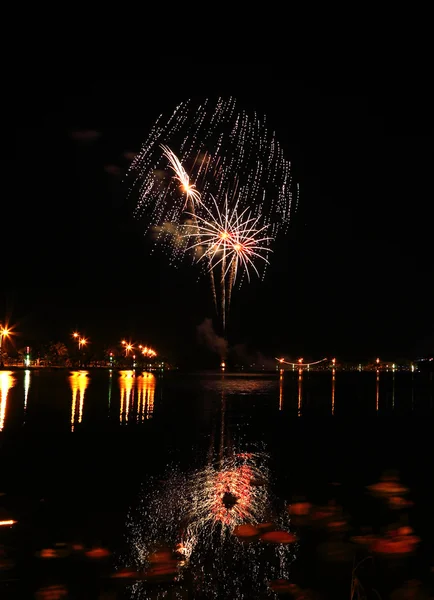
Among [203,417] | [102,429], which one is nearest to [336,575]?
[102,429]

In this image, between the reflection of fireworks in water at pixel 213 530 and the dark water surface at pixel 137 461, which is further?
the dark water surface at pixel 137 461

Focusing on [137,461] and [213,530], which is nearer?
[213,530]

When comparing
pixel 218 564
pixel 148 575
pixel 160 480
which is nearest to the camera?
pixel 148 575

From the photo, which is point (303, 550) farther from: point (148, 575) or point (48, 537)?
A: point (48, 537)

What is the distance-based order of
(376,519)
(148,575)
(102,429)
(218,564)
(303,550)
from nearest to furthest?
(148,575)
(218,564)
(303,550)
(376,519)
(102,429)

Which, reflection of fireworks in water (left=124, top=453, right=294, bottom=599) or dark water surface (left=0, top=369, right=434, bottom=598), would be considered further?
dark water surface (left=0, top=369, right=434, bottom=598)

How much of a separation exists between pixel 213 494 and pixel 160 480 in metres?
1.35

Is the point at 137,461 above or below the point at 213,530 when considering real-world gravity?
above

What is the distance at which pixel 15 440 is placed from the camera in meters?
15.0

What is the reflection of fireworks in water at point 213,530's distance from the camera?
628cm

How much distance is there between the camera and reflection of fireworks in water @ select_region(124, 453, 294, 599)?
6277 mm

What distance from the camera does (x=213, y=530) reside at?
8008mm

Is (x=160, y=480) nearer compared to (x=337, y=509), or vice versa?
(x=337, y=509)

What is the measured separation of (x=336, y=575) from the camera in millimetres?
6504
